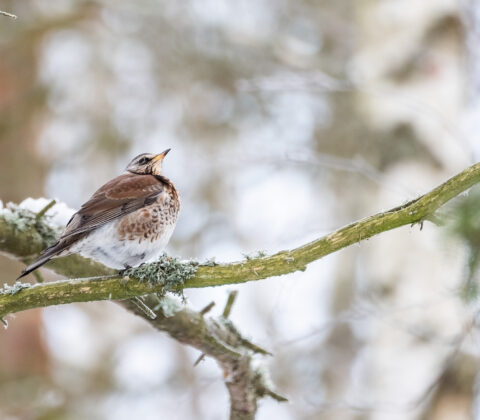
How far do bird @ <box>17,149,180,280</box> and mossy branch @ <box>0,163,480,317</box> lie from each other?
1.82 ft

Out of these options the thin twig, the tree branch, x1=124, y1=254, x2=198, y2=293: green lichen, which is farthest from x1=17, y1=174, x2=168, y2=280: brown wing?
the thin twig

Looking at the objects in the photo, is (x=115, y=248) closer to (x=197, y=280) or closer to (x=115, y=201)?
(x=115, y=201)

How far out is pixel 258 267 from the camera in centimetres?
251

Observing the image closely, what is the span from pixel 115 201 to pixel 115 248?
0.38 metres

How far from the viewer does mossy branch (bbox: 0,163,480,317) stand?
2.20 metres

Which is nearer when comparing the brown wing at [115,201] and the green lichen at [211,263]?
the green lichen at [211,263]

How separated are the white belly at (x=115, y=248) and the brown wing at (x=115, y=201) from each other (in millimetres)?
55

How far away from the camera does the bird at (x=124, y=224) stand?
3.53 meters

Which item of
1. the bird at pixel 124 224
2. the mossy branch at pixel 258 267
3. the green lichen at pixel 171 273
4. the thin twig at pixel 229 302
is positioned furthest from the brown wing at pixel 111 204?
the thin twig at pixel 229 302

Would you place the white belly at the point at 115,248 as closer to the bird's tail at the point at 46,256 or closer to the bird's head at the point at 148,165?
the bird's tail at the point at 46,256

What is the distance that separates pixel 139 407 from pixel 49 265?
5.67m

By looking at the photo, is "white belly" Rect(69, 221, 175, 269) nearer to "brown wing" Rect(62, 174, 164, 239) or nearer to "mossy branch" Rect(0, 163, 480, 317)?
"brown wing" Rect(62, 174, 164, 239)

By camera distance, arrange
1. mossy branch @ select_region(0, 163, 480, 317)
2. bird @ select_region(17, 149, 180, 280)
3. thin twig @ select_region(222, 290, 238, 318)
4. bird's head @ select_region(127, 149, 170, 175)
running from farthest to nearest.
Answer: bird's head @ select_region(127, 149, 170, 175) < bird @ select_region(17, 149, 180, 280) < thin twig @ select_region(222, 290, 238, 318) < mossy branch @ select_region(0, 163, 480, 317)

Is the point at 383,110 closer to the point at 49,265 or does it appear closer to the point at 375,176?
the point at 375,176
